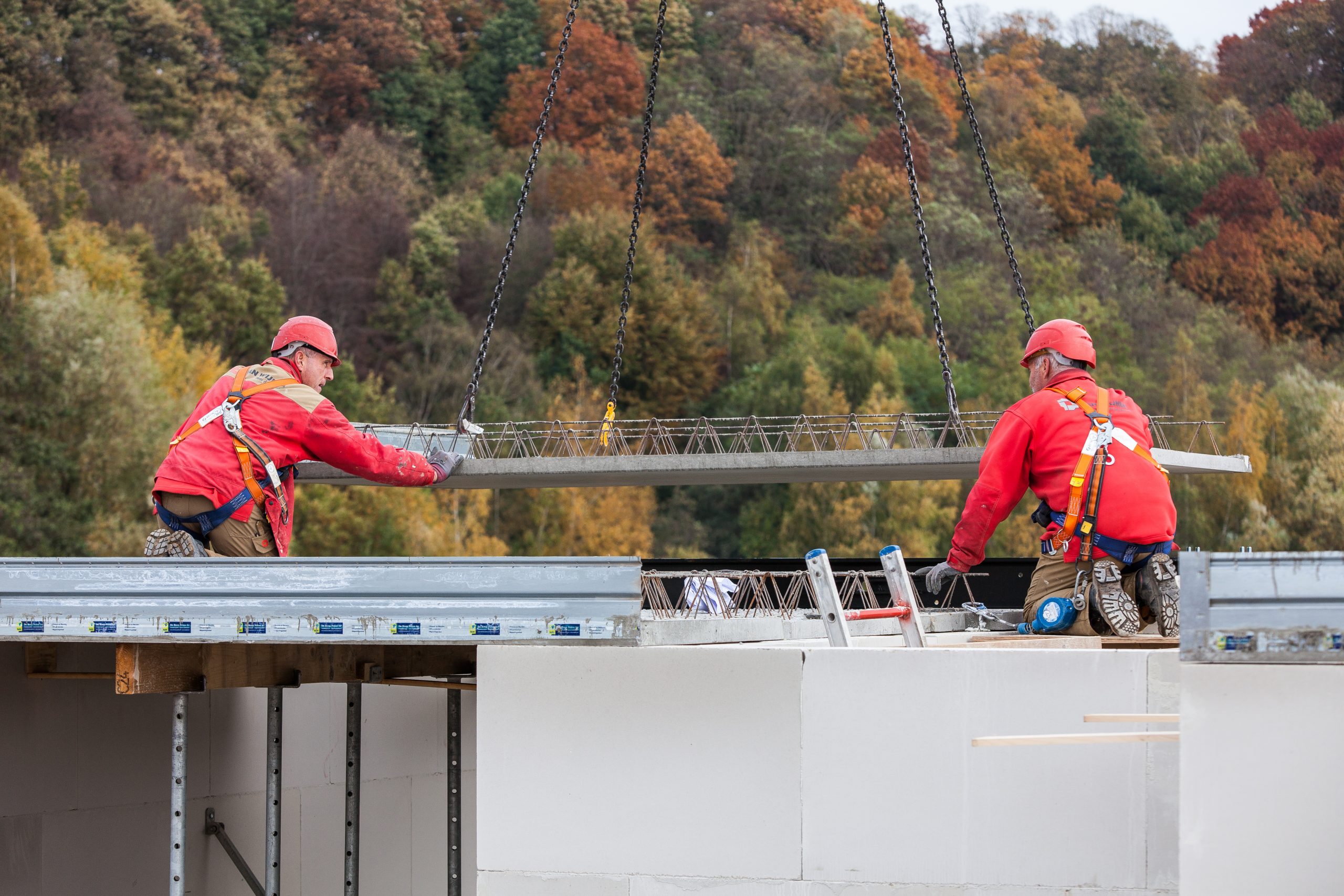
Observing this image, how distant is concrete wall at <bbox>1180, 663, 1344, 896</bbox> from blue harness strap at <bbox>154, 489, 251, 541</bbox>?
4654mm

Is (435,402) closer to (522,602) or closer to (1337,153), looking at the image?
(1337,153)

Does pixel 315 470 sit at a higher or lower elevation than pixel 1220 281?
lower

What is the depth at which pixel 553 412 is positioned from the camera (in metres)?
53.3

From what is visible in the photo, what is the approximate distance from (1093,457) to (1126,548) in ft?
1.55

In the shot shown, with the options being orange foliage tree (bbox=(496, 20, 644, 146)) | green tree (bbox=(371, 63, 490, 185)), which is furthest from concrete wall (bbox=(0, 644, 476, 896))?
orange foliage tree (bbox=(496, 20, 644, 146))

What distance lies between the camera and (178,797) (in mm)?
6273

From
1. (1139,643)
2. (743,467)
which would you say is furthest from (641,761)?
(743,467)

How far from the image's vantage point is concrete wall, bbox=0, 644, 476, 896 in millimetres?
7797

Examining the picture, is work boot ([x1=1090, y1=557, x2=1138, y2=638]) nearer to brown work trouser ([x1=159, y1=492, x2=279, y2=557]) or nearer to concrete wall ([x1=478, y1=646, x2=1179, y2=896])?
concrete wall ([x1=478, y1=646, x2=1179, y2=896])

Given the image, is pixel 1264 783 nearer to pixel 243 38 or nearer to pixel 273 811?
pixel 273 811

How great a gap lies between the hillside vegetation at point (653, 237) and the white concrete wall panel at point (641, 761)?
128 feet

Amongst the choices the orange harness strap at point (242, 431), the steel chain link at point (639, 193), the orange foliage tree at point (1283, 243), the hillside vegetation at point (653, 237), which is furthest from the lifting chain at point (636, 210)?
the orange foliage tree at point (1283, 243)

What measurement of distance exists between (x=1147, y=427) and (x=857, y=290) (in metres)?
54.4

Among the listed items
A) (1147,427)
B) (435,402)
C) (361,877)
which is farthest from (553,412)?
(1147,427)
